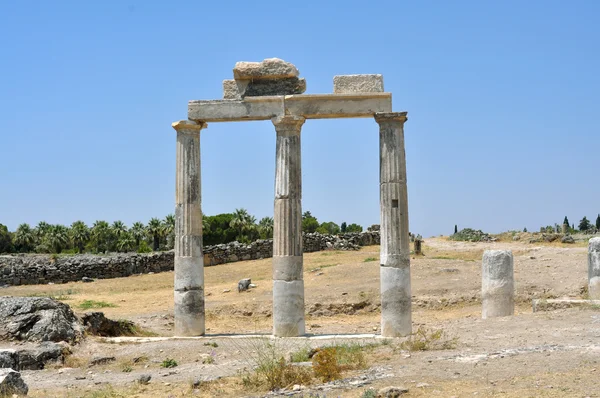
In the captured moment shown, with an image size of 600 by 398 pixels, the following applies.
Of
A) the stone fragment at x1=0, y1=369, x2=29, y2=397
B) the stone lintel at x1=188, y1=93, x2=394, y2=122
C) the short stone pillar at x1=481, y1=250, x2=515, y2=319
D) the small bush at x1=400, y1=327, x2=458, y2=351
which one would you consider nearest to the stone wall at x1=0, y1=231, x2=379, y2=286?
the stone lintel at x1=188, y1=93, x2=394, y2=122

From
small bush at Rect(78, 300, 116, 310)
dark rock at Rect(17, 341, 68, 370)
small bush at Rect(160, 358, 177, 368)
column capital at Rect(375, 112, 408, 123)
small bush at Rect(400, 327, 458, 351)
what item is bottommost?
small bush at Rect(160, 358, 177, 368)

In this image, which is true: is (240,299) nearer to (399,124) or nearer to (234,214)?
(399,124)

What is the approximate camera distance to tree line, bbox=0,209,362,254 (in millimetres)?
61406

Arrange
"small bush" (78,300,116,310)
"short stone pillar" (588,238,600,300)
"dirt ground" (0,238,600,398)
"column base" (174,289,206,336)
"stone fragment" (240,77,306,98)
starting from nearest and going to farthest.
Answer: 1. "dirt ground" (0,238,600,398)
2. "stone fragment" (240,77,306,98)
3. "column base" (174,289,206,336)
4. "short stone pillar" (588,238,600,300)
5. "small bush" (78,300,116,310)

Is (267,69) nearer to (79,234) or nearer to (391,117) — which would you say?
(391,117)

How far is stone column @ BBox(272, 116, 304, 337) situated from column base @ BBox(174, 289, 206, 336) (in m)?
1.97

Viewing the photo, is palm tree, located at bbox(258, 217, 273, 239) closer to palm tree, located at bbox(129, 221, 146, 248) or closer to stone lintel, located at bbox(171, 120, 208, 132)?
palm tree, located at bbox(129, 221, 146, 248)

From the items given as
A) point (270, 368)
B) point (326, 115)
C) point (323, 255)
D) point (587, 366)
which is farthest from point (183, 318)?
point (323, 255)

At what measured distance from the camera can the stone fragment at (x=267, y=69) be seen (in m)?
18.5

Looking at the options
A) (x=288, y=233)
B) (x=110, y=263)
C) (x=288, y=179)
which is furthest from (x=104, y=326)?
(x=110, y=263)

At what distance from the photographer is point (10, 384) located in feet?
37.4

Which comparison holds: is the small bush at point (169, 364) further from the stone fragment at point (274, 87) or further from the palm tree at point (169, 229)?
the palm tree at point (169, 229)

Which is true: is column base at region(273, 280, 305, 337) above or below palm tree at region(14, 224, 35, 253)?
below

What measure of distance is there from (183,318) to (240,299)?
7.56 meters
